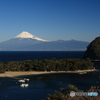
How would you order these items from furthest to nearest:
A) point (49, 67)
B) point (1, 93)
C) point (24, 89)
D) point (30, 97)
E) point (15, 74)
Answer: point (49, 67) → point (15, 74) → point (24, 89) → point (1, 93) → point (30, 97)

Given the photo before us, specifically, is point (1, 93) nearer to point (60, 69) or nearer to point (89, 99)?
point (89, 99)

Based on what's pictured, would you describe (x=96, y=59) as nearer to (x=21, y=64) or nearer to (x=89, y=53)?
(x=89, y=53)

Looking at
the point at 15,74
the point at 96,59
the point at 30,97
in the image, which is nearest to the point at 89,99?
the point at 30,97

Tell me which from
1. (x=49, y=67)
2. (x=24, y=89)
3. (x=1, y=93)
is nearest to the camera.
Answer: (x=1, y=93)

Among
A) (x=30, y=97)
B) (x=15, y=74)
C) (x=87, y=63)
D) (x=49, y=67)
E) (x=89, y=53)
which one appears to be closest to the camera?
(x=30, y=97)

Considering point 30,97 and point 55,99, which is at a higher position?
point 55,99

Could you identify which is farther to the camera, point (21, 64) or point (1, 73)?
point (21, 64)

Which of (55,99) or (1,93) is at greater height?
(55,99)

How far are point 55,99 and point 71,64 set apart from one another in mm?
55121

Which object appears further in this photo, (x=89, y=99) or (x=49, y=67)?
(x=49, y=67)

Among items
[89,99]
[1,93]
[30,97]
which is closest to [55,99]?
[89,99]

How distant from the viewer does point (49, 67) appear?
80.2 m

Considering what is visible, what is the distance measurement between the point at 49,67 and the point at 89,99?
5587cm

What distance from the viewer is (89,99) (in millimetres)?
24578
